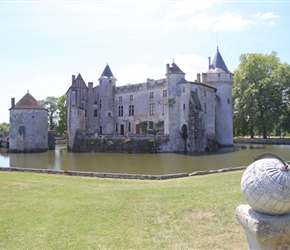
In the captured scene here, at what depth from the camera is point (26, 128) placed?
110ft

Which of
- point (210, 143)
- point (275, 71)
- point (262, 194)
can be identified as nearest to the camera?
point (262, 194)

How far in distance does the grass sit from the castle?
21.3 metres

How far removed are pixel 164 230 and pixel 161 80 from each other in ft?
98.3

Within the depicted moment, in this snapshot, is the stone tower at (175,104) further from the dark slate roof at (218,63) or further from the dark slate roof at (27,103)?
the dark slate roof at (27,103)

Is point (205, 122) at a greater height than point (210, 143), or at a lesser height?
greater

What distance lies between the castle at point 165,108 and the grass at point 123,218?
838 inches

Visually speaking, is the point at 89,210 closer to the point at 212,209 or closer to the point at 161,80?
the point at 212,209

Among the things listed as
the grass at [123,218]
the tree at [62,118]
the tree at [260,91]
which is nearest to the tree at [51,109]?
the tree at [62,118]

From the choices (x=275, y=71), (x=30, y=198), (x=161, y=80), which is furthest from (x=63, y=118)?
(x=30, y=198)

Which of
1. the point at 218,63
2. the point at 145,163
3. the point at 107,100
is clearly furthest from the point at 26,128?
the point at 218,63

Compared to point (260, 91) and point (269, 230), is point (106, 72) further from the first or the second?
point (269, 230)

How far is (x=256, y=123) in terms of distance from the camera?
4250cm

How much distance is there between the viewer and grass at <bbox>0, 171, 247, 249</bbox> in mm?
5277

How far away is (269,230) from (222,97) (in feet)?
112
